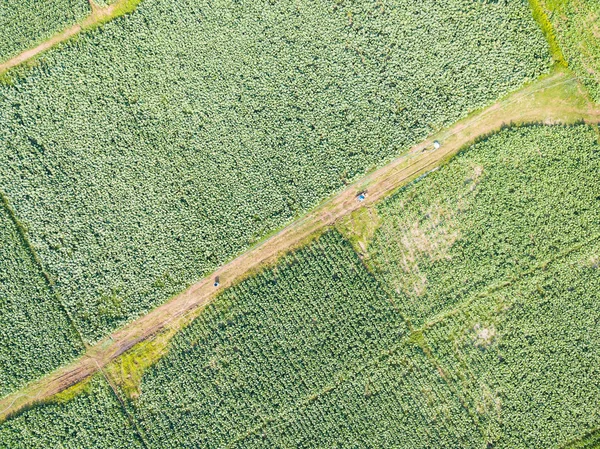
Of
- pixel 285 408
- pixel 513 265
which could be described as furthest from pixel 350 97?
pixel 285 408

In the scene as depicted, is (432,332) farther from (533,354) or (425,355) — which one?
(533,354)

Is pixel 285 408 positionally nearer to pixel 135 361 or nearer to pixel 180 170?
pixel 135 361

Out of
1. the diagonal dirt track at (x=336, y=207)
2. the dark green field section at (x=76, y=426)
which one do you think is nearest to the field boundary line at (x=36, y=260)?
the diagonal dirt track at (x=336, y=207)

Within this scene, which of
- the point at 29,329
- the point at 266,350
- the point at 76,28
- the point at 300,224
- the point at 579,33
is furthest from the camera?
the point at 76,28

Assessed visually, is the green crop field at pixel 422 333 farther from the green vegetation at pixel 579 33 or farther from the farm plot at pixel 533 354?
the green vegetation at pixel 579 33

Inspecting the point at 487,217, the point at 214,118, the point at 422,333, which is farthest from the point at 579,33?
the point at 214,118

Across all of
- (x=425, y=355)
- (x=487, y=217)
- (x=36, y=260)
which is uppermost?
(x=36, y=260)

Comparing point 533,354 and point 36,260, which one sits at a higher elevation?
point 36,260
